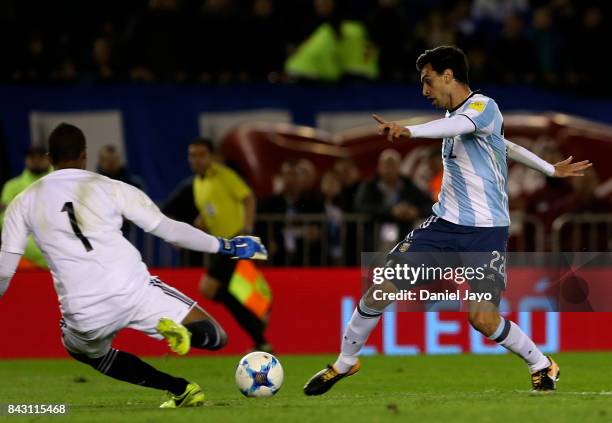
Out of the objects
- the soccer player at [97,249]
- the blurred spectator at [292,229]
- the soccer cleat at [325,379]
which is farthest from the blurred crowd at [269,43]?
the soccer player at [97,249]

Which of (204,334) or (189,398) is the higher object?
(204,334)

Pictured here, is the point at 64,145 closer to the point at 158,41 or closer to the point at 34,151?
the point at 34,151

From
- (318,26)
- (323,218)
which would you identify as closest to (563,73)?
(318,26)

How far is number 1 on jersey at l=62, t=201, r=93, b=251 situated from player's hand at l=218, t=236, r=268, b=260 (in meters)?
0.78

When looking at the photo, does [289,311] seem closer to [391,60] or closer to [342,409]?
[391,60]

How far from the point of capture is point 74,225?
26.8ft

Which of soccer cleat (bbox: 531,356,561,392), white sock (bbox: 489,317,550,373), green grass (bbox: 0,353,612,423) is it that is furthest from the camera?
soccer cleat (bbox: 531,356,561,392)

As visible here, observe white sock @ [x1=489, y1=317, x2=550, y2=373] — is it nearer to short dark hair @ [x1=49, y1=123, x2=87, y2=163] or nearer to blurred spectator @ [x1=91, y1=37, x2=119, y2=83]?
short dark hair @ [x1=49, y1=123, x2=87, y2=163]

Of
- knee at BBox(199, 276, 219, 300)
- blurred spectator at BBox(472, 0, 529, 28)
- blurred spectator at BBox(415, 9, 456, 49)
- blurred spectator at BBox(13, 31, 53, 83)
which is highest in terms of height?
blurred spectator at BBox(472, 0, 529, 28)

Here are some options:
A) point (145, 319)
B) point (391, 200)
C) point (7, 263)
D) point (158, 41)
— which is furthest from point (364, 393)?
point (158, 41)

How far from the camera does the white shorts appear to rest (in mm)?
8242

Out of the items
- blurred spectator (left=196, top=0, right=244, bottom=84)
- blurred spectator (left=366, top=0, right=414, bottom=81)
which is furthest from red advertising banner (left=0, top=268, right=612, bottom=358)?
blurred spectator (left=366, top=0, right=414, bottom=81)

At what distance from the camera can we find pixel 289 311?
579 inches

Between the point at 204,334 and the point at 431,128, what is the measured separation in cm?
184
